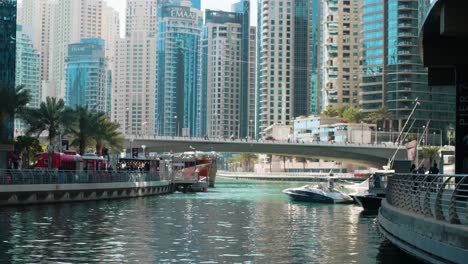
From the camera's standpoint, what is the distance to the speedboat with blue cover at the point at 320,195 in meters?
72.6

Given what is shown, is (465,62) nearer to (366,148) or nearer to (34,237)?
(34,237)

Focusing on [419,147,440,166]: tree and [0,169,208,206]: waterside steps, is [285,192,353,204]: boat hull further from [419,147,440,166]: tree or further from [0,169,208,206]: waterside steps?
[419,147,440,166]: tree

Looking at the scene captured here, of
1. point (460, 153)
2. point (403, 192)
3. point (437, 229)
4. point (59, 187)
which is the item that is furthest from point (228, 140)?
point (437, 229)

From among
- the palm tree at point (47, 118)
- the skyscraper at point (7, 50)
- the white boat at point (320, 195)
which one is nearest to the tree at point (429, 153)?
the white boat at point (320, 195)

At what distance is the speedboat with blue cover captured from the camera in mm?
72562

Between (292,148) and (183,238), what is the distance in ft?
384

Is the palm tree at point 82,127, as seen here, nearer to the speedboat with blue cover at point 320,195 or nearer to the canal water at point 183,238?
the speedboat with blue cover at point 320,195

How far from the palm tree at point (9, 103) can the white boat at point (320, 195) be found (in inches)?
978

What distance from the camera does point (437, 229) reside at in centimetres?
2016

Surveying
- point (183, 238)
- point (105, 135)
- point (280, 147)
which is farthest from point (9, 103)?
point (280, 147)

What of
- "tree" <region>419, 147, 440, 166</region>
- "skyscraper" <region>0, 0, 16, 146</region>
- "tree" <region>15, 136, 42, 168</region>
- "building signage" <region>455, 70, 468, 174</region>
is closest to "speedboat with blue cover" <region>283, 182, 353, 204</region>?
"skyscraper" <region>0, 0, 16, 146</region>

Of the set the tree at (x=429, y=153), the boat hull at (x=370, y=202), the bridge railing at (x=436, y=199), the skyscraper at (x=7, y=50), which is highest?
the skyscraper at (x=7, y=50)

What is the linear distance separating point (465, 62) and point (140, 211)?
2225 cm

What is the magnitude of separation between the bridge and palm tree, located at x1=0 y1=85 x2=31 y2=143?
6724 cm
